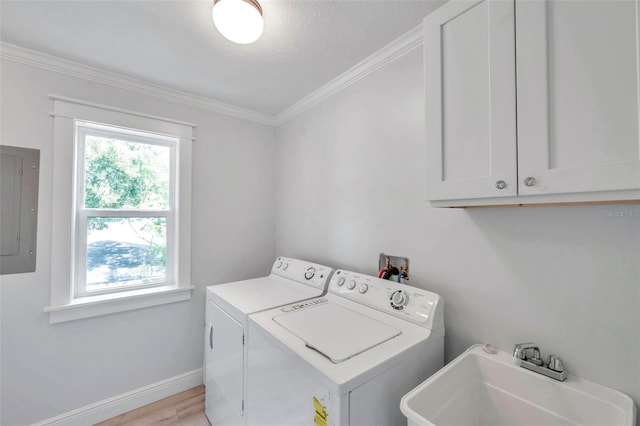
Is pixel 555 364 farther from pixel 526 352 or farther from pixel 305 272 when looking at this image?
pixel 305 272

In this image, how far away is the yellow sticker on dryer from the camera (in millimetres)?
854

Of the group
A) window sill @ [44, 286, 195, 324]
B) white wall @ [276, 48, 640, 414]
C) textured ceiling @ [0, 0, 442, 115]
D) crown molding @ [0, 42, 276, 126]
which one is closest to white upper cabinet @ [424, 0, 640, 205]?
white wall @ [276, 48, 640, 414]

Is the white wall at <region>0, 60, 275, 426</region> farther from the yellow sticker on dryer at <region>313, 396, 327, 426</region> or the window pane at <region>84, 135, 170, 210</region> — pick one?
the yellow sticker on dryer at <region>313, 396, 327, 426</region>

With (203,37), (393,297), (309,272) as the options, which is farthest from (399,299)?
(203,37)

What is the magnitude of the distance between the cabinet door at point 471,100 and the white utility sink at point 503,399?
694 millimetres

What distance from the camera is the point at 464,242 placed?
1270 millimetres

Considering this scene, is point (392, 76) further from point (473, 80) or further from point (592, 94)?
point (592, 94)

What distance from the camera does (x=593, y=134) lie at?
0.71 m

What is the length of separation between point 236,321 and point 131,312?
3.34ft

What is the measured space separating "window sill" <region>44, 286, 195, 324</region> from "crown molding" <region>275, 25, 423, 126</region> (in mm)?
1768

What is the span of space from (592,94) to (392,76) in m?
1.05

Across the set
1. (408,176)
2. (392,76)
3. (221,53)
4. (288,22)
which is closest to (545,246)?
(408,176)

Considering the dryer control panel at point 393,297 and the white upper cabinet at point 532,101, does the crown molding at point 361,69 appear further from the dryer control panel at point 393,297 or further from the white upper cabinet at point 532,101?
the dryer control panel at point 393,297

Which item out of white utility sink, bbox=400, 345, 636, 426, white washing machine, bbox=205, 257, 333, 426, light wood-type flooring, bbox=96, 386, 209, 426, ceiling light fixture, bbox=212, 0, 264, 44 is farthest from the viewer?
light wood-type flooring, bbox=96, 386, 209, 426
